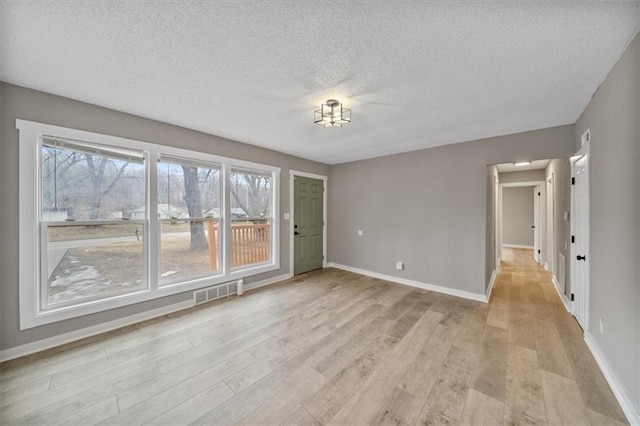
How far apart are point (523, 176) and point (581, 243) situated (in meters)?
4.27

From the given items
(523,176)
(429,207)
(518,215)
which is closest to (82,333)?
(429,207)

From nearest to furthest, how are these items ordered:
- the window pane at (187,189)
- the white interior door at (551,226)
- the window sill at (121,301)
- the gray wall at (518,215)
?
the window sill at (121,301) → the window pane at (187,189) → the white interior door at (551,226) → the gray wall at (518,215)

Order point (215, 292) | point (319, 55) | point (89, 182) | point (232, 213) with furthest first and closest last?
point (232, 213) → point (215, 292) → point (89, 182) → point (319, 55)

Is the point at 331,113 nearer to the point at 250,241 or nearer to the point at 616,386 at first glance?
the point at 250,241

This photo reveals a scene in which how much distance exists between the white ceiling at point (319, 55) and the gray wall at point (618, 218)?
9.8 inches

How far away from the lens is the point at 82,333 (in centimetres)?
251

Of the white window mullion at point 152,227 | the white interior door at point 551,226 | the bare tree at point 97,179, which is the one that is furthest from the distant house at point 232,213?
the white interior door at point 551,226

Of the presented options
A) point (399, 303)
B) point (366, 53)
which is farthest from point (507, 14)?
point (399, 303)

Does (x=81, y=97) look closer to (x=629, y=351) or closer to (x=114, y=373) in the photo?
(x=114, y=373)

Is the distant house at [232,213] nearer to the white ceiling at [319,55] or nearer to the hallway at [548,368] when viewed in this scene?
the white ceiling at [319,55]

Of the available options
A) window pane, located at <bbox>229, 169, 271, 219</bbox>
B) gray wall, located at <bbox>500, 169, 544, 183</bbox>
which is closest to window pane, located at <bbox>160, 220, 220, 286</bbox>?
window pane, located at <bbox>229, 169, 271, 219</bbox>

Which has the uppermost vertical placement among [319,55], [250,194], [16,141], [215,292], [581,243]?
[319,55]

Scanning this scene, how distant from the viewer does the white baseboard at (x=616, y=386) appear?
150 centimetres

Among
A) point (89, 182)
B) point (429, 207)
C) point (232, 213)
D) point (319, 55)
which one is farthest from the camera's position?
point (429, 207)
